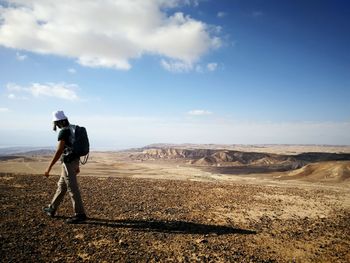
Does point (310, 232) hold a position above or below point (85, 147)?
below

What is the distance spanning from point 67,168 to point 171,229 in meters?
2.67

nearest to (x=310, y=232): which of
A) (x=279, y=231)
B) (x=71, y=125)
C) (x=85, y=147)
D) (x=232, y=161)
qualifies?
(x=279, y=231)

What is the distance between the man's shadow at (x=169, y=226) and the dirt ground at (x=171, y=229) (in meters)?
0.02

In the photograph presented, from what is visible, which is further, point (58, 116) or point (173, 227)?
point (58, 116)

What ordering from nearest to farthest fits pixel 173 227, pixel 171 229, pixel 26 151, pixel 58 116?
pixel 171 229 → pixel 173 227 → pixel 58 116 → pixel 26 151

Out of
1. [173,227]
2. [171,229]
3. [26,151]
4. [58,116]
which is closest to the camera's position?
[171,229]

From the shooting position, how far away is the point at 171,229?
6227 millimetres

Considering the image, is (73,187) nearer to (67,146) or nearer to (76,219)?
(76,219)

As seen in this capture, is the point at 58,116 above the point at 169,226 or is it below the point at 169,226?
above

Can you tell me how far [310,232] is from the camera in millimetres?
6645

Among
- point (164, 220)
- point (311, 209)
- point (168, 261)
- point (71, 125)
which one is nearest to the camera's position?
point (168, 261)

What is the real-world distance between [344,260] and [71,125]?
6.01 meters

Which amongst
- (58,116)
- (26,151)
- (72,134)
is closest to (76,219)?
(72,134)

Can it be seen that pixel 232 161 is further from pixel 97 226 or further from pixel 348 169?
pixel 97 226
